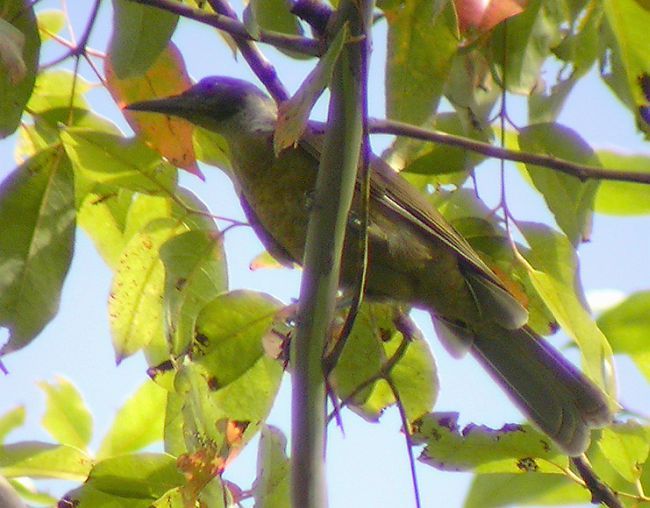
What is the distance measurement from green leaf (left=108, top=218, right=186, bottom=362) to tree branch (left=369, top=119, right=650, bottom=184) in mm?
572

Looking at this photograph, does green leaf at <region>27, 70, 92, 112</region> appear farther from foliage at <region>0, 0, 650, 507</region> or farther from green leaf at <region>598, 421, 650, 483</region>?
green leaf at <region>598, 421, 650, 483</region>

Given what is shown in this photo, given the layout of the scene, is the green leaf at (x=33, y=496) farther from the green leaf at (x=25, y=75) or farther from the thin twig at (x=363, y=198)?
the thin twig at (x=363, y=198)

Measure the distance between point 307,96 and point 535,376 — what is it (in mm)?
1656

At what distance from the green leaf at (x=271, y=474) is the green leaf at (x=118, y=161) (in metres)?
0.58

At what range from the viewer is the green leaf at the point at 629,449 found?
84.2 inches

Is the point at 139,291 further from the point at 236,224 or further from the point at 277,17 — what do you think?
the point at 277,17

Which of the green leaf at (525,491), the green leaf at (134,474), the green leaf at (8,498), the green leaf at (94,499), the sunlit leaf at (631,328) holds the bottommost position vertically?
the green leaf at (8,498)

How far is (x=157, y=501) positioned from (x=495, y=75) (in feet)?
3.33

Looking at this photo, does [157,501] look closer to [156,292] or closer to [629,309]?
[156,292]

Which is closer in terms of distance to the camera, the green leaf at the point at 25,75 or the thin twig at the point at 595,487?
the green leaf at the point at 25,75

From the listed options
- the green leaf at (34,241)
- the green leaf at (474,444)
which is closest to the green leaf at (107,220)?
the green leaf at (34,241)

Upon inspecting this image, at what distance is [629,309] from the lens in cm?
214

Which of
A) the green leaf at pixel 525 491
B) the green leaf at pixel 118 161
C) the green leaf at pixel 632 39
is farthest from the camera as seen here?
the green leaf at pixel 525 491

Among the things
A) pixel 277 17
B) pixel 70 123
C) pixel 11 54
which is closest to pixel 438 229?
pixel 277 17
